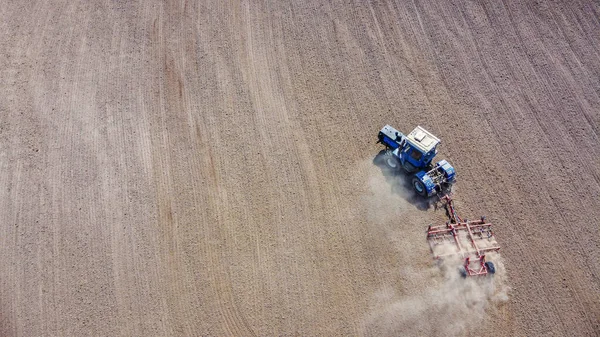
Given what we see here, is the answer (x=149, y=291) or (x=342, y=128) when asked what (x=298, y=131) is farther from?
(x=149, y=291)

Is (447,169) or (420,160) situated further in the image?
(447,169)

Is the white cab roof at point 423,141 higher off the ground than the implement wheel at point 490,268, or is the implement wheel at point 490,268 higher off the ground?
the white cab roof at point 423,141

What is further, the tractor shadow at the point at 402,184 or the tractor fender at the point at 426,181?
the tractor shadow at the point at 402,184

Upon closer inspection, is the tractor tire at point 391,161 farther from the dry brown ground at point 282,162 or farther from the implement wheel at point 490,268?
the implement wheel at point 490,268

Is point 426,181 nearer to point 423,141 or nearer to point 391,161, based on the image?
point 423,141

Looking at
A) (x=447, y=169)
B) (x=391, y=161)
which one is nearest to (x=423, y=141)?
(x=447, y=169)

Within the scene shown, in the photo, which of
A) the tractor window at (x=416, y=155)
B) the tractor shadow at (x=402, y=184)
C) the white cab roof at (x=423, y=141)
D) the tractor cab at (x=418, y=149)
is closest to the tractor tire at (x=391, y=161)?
the tractor shadow at (x=402, y=184)

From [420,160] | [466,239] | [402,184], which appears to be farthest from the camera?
[402,184]

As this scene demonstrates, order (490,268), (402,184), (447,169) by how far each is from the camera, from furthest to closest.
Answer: (402,184), (447,169), (490,268)

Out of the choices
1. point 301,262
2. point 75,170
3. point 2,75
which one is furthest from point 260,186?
point 2,75
